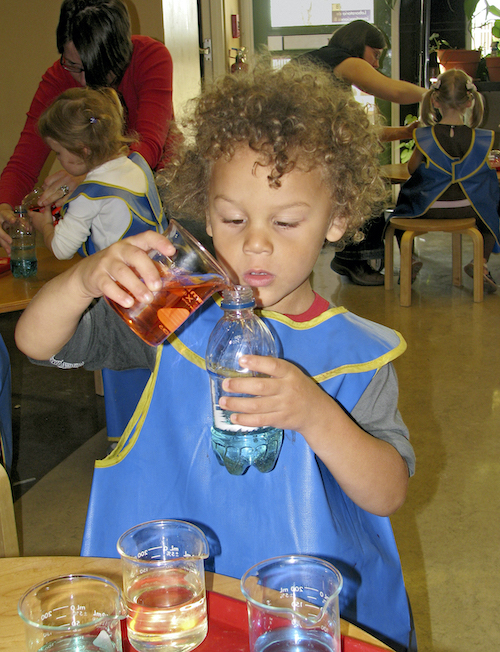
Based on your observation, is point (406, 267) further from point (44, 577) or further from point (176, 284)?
point (44, 577)

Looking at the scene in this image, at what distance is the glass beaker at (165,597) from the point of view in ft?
1.98

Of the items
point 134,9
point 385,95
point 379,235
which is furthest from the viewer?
point 379,235

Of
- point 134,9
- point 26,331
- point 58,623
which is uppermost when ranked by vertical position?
point 134,9

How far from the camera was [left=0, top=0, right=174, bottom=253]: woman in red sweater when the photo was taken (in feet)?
7.63

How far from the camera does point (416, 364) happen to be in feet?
11.4

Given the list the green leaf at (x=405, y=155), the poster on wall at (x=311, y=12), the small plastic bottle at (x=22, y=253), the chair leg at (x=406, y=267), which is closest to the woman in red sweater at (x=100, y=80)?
the small plastic bottle at (x=22, y=253)

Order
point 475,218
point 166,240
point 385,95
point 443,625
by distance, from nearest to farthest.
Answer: point 166,240 → point 443,625 → point 385,95 → point 475,218

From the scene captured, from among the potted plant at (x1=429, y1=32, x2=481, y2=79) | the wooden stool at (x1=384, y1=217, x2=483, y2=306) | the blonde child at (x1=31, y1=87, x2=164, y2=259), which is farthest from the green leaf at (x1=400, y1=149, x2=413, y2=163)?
the blonde child at (x1=31, y1=87, x2=164, y2=259)

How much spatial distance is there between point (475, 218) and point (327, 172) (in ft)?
12.2

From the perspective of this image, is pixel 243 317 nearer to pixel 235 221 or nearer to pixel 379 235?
pixel 235 221

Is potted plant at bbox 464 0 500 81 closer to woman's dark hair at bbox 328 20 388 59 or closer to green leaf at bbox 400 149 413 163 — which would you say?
green leaf at bbox 400 149 413 163

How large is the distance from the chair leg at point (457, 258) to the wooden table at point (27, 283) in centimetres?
319

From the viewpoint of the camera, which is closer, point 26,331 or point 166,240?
point 166,240

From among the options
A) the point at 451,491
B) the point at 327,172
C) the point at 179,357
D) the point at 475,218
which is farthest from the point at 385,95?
the point at 179,357
